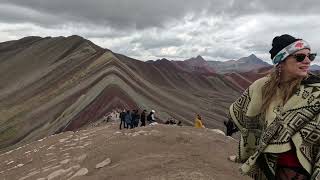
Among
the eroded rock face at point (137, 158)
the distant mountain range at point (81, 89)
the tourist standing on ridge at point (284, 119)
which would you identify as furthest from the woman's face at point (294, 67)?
the distant mountain range at point (81, 89)

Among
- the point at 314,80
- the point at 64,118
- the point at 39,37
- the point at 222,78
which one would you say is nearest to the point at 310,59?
the point at 314,80

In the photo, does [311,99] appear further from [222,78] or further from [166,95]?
[222,78]

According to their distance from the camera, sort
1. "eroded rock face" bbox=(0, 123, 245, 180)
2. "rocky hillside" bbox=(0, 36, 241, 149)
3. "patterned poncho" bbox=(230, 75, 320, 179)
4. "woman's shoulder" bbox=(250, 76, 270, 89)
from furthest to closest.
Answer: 1. "rocky hillside" bbox=(0, 36, 241, 149)
2. "eroded rock face" bbox=(0, 123, 245, 180)
3. "woman's shoulder" bbox=(250, 76, 270, 89)
4. "patterned poncho" bbox=(230, 75, 320, 179)

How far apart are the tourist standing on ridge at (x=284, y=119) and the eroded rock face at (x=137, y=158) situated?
244 inches

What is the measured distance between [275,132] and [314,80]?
0.37 metres

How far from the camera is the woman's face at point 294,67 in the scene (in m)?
2.99

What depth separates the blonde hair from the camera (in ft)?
9.91

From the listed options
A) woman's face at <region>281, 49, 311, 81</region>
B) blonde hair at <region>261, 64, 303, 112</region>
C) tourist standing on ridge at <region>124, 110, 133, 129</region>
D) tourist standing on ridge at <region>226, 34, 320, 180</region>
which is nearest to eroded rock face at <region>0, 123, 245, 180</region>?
tourist standing on ridge at <region>124, 110, 133, 129</region>

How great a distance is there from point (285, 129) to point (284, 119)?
0.06 metres

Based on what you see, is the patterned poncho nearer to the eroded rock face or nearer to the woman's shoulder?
the woman's shoulder

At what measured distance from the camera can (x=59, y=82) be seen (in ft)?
226

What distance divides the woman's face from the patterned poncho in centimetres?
6

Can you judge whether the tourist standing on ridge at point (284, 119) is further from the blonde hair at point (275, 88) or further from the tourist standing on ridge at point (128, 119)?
the tourist standing on ridge at point (128, 119)

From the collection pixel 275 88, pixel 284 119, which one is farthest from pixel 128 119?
pixel 284 119
